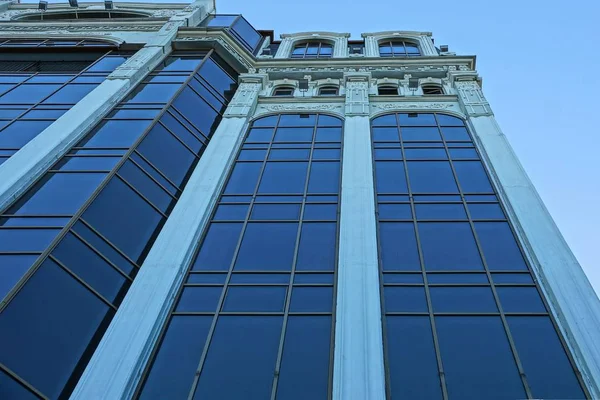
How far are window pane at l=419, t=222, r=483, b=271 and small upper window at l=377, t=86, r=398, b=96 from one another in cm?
1262

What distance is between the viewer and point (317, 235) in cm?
1723

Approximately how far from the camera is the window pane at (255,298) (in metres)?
14.5

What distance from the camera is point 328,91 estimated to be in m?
29.4

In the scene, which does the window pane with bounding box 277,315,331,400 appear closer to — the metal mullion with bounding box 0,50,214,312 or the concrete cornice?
the metal mullion with bounding box 0,50,214,312

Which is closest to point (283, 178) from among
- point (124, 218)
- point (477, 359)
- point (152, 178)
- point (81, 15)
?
point (152, 178)

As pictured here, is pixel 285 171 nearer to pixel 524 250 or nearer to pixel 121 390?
pixel 524 250

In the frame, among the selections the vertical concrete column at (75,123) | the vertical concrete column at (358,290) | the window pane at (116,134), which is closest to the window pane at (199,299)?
the vertical concrete column at (358,290)

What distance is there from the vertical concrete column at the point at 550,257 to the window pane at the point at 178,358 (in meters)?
7.19

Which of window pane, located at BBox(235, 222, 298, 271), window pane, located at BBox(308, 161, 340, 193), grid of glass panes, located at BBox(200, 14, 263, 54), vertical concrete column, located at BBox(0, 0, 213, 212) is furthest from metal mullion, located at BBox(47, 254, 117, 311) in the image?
grid of glass panes, located at BBox(200, 14, 263, 54)

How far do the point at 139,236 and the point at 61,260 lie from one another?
2580 mm

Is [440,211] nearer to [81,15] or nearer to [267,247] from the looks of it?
[267,247]

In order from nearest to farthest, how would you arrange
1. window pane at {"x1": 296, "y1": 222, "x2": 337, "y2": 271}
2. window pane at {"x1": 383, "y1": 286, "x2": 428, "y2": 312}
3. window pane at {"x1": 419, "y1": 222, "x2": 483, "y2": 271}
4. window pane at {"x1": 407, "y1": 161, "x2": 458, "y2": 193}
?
window pane at {"x1": 383, "y1": 286, "x2": 428, "y2": 312} → window pane at {"x1": 419, "y1": 222, "x2": 483, "y2": 271} → window pane at {"x1": 296, "y1": 222, "x2": 337, "y2": 271} → window pane at {"x1": 407, "y1": 161, "x2": 458, "y2": 193}

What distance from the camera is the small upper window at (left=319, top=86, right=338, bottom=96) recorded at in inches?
1144

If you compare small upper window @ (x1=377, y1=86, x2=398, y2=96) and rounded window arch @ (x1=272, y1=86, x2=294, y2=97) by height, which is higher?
small upper window @ (x1=377, y1=86, x2=398, y2=96)
